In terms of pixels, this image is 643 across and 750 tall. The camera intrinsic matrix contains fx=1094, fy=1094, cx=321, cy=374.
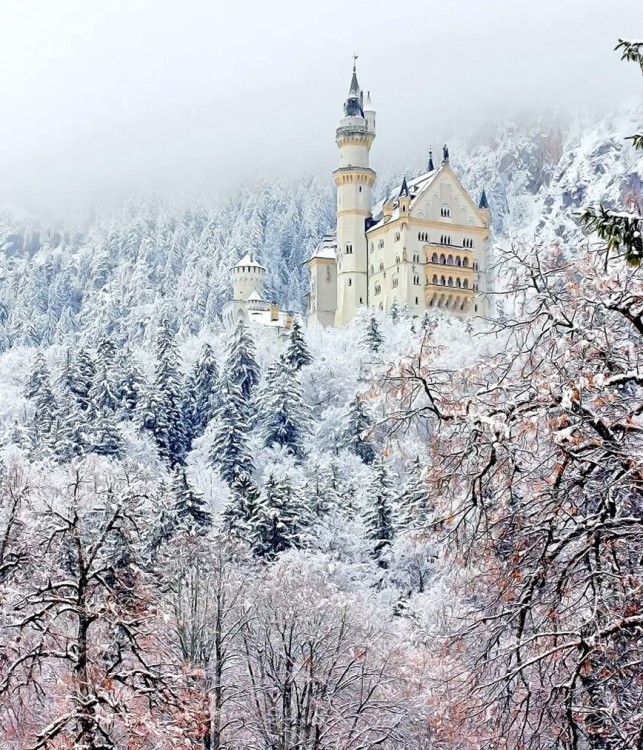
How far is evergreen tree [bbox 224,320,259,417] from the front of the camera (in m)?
85.4

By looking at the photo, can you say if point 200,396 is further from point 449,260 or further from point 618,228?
point 618,228

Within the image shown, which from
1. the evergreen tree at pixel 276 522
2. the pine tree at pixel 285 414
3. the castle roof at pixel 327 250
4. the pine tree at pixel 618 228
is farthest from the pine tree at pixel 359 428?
the pine tree at pixel 618 228

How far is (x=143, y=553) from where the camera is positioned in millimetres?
50750

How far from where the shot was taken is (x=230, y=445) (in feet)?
249

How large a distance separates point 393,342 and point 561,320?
80.0 metres

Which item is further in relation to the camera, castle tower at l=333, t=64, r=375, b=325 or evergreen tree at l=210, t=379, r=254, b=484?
castle tower at l=333, t=64, r=375, b=325

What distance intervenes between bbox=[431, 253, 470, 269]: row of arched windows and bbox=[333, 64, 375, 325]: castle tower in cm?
751

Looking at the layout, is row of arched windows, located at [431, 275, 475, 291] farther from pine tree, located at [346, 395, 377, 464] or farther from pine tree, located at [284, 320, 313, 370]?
pine tree, located at [346, 395, 377, 464]

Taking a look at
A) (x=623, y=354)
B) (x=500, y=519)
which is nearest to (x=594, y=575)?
(x=500, y=519)

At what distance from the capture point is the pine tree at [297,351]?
87.3 metres

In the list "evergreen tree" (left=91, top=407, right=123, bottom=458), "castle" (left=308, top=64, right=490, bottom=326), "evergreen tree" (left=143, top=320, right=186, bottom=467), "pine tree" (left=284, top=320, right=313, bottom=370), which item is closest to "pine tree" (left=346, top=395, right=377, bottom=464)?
"pine tree" (left=284, top=320, right=313, bottom=370)

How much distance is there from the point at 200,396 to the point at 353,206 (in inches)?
1258

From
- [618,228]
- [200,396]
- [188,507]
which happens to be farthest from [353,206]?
[618,228]

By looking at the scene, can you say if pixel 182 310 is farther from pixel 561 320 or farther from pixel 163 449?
pixel 561 320
